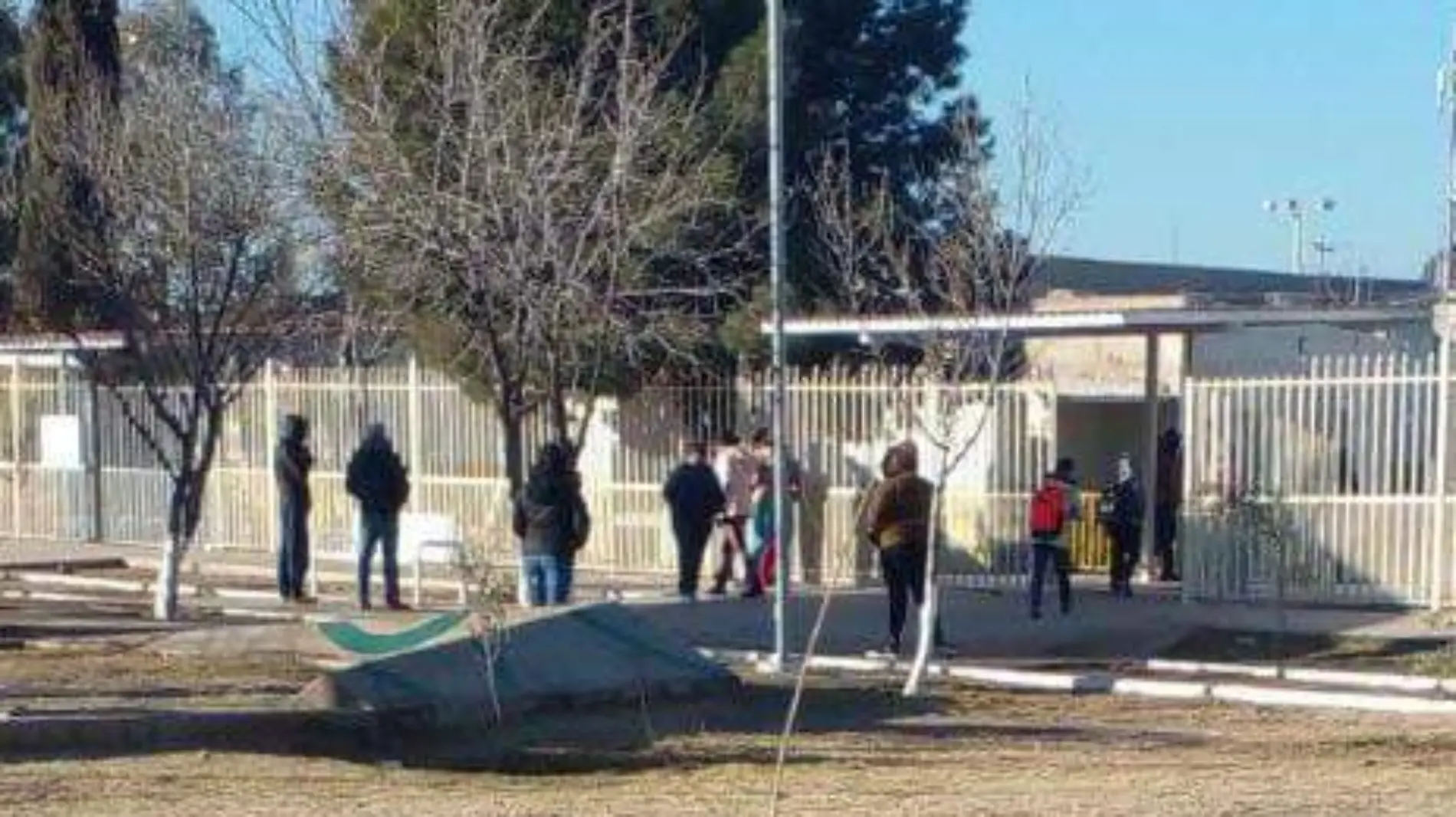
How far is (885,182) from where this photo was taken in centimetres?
3061

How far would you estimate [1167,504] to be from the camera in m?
26.2

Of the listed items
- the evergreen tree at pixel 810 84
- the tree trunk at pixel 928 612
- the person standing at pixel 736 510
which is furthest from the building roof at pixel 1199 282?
the tree trunk at pixel 928 612

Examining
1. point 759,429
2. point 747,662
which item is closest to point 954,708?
point 747,662

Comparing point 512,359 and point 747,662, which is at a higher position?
point 512,359

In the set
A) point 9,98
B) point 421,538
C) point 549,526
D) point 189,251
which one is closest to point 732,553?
point 421,538

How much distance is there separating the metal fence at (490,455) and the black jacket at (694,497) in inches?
54.1

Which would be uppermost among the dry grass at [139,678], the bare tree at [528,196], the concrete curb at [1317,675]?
the bare tree at [528,196]

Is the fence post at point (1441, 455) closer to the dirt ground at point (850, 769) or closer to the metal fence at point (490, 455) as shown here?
the metal fence at point (490, 455)

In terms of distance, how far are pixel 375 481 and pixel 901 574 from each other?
585 cm

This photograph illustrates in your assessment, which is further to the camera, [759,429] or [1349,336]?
[1349,336]

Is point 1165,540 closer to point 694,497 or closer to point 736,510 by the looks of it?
point 736,510

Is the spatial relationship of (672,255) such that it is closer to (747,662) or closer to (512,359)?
(512,359)

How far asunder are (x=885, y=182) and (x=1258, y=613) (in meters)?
9.29

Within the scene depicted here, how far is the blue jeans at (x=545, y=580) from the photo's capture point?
20.5 metres
